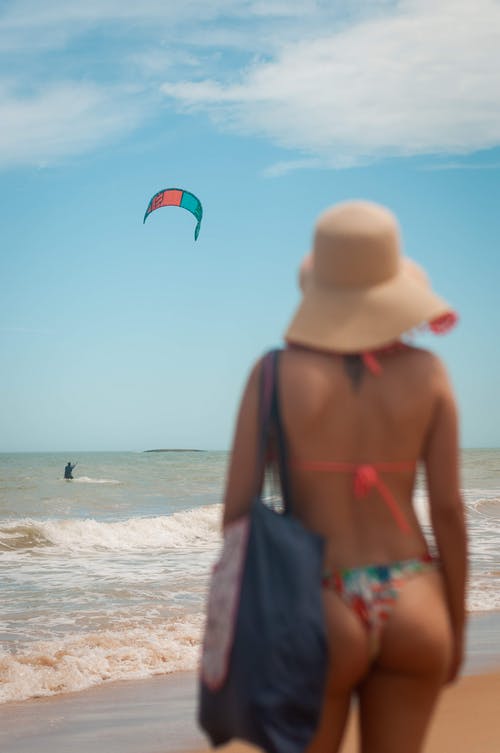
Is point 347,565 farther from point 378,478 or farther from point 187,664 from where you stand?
point 187,664

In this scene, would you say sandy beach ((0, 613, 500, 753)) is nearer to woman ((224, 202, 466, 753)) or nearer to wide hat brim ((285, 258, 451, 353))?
woman ((224, 202, 466, 753))

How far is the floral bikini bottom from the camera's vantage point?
1732mm

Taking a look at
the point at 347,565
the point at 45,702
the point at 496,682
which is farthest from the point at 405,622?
the point at 45,702

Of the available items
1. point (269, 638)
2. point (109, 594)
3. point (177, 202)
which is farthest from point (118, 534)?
point (269, 638)

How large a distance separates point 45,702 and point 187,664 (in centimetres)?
105

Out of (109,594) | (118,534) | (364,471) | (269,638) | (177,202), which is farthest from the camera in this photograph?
(118,534)

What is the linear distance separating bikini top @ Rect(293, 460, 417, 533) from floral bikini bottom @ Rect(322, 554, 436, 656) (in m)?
0.12

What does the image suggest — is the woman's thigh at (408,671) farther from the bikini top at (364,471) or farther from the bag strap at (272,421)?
the bag strap at (272,421)

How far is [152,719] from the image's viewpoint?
4.59m

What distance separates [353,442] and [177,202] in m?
11.0

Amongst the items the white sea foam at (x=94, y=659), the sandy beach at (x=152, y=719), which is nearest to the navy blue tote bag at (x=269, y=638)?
the sandy beach at (x=152, y=719)

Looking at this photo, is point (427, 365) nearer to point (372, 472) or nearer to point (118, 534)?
point (372, 472)

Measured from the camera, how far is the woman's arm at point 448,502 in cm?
180

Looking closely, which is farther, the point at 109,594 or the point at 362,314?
the point at 109,594
